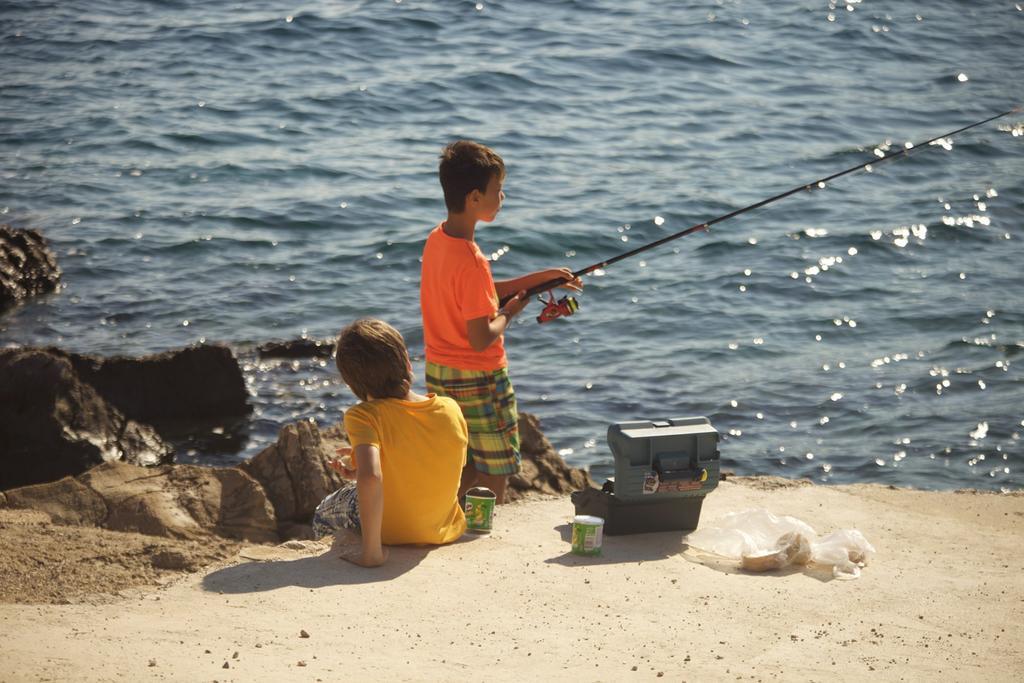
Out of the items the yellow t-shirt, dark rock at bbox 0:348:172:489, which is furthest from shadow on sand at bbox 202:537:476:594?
dark rock at bbox 0:348:172:489

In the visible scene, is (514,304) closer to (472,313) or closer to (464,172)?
(472,313)

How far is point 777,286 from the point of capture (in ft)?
36.7

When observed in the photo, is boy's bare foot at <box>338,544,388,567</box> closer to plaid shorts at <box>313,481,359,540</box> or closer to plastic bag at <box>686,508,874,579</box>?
plaid shorts at <box>313,481,359,540</box>

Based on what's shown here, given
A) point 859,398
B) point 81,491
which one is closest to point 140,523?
point 81,491

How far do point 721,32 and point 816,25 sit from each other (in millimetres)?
1574

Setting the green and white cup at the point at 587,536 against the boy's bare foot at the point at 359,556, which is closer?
the boy's bare foot at the point at 359,556

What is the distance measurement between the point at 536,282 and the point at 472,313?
0.52m

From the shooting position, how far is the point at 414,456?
4945mm

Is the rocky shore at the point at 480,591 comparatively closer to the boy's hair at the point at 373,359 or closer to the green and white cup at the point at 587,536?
the green and white cup at the point at 587,536

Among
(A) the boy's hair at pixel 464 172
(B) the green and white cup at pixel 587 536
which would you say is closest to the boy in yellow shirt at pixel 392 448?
(B) the green and white cup at pixel 587 536

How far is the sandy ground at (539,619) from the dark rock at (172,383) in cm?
316

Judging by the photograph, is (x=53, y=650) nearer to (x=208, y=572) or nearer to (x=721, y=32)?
(x=208, y=572)

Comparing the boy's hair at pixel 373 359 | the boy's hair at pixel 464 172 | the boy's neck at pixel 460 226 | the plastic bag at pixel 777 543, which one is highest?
the boy's hair at pixel 464 172

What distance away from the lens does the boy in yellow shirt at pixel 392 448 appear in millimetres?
4848
